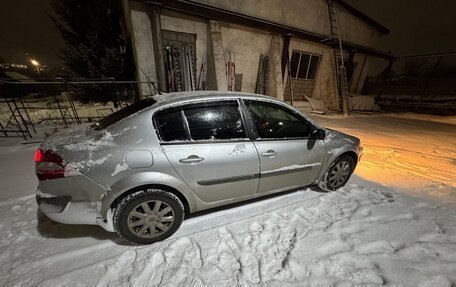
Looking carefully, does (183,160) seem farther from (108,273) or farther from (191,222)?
(108,273)

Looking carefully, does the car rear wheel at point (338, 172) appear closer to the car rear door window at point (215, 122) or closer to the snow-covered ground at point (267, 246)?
the snow-covered ground at point (267, 246)

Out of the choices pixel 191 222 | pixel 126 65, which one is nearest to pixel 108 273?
pixel 191 222

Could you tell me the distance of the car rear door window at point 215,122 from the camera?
2172 millimetres

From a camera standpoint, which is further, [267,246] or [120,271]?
[267,246]

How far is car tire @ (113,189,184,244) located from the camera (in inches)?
78.2

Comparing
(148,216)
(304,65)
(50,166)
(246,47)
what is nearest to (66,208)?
(50,166)

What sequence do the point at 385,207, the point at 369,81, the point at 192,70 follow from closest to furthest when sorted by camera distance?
the point at 385,207 → the point at 192,70 → the point at 369,81

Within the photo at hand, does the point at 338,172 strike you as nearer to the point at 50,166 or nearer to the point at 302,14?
the point at 50,166

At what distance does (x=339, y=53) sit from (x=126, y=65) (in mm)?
10999

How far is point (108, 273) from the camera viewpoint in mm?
1811

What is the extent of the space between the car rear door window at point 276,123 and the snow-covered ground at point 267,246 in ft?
3.04

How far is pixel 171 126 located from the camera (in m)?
2.09

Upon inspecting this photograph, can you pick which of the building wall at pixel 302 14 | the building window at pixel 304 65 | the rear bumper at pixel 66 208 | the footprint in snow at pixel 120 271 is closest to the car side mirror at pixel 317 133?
the footprint in snow at pixel 120 271

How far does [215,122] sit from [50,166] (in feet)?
4.91
